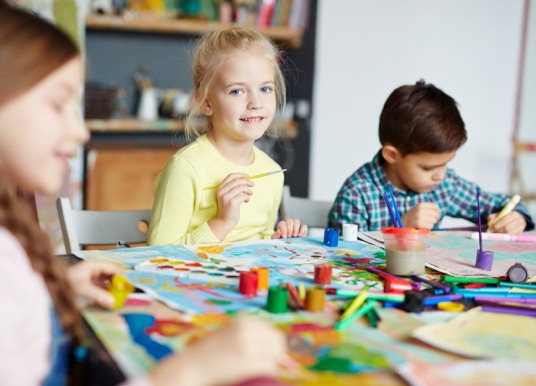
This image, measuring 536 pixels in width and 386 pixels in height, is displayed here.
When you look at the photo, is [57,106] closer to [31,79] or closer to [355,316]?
[31,79]

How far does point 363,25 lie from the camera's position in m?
3.96

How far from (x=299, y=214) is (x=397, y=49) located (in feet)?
7.68

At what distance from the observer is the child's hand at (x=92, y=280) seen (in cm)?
95

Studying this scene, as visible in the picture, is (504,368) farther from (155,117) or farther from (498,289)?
(155,117)

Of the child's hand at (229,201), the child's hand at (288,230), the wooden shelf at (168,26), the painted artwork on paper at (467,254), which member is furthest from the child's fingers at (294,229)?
the wooden shelf at (168,26)

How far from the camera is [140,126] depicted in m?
3.66

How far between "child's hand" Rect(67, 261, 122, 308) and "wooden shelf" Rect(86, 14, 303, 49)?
2.56 metres

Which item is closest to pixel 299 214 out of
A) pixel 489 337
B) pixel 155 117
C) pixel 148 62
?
pixel 489 337

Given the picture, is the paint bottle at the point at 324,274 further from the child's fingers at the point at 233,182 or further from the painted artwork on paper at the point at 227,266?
the child's fingers at the point at 233,182

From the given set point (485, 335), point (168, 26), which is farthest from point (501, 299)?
point (168, 26)

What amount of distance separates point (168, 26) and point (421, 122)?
2.20 m


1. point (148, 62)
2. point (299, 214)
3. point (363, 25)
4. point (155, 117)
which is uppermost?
point (363, 25)

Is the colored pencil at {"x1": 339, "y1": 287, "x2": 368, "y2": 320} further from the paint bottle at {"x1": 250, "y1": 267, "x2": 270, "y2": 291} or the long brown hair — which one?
the long brown hair

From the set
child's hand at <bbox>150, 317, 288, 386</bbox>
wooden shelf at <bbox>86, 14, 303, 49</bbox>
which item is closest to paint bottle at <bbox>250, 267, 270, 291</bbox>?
child's hand at <bbox>150, 317, 288, 386</bbox>
